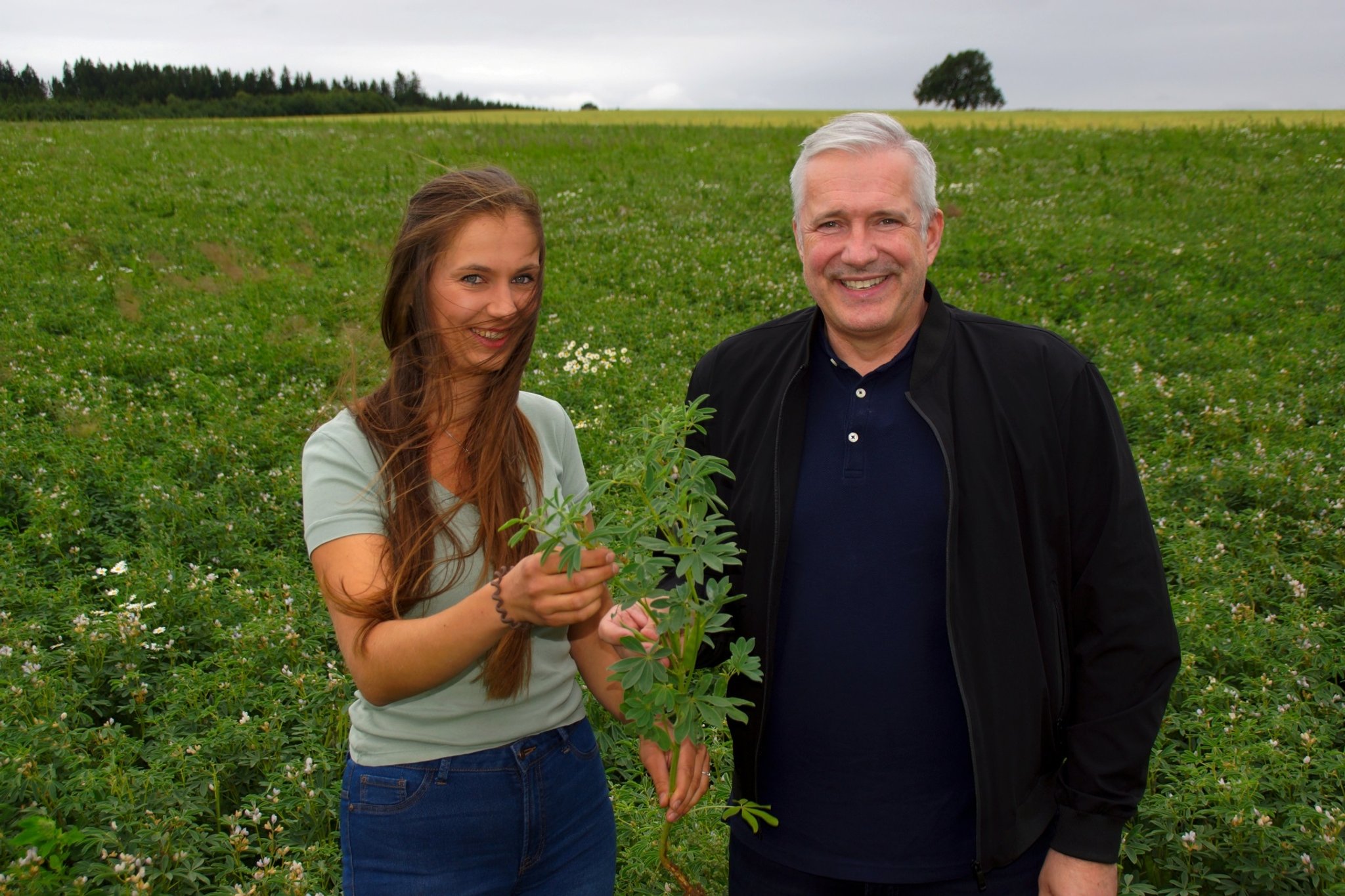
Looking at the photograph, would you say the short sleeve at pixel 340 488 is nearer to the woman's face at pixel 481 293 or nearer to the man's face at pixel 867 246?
the woman's face at pixel 481 293

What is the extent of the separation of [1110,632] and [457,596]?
1685 millimetres

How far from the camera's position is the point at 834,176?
2.58 metres

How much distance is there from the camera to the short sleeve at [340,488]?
210cm

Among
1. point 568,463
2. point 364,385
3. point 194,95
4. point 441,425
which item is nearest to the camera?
point 441,425

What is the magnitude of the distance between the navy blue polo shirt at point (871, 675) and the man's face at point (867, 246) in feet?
0.82

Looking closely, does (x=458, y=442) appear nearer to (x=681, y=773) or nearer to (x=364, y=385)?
(x=681, y=773)

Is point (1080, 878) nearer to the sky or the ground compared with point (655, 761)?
nearer to the ground

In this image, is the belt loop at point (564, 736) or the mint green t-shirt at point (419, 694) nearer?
the mint green t-shirt at point (419, 694)

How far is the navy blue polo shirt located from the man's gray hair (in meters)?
0.62

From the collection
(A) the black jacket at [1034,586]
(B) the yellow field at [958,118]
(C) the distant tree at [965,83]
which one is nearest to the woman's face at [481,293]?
(A) the black jacket at [1034,586]

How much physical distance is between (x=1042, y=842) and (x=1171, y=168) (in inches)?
825

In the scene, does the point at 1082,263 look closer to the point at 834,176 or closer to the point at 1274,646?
the point at 1274,646

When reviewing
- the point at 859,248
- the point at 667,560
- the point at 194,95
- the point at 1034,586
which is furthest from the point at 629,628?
the point at 194,95

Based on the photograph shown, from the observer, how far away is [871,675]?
7.92 feet
